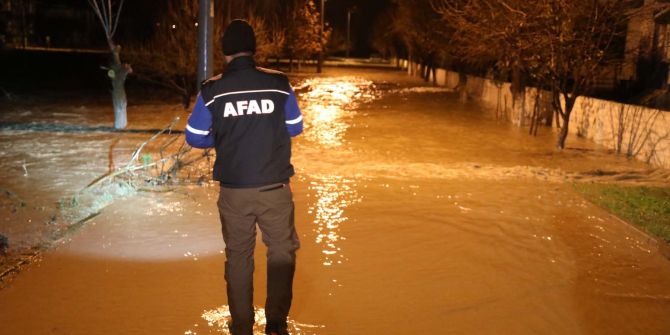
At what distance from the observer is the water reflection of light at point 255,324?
4.35 m

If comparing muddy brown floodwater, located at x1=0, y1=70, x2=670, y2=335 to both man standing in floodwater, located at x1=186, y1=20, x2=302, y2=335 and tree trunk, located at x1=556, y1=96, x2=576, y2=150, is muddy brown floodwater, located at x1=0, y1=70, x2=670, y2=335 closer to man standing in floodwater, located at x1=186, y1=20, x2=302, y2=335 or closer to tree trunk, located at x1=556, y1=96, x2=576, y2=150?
man standing in floodwater, located at x1=186, y1=20, x2=302, y2=335

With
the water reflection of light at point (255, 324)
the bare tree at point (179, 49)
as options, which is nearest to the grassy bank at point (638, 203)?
the water reflection of light at point (255, 324)

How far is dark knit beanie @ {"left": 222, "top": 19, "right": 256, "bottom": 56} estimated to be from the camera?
3.87m

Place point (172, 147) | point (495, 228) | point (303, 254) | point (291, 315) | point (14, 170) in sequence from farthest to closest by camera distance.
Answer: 1. point (172, 147)
2. point (14, 170)
3. point (495, 228)
4. point (303, 254)
5. point (291, 315)

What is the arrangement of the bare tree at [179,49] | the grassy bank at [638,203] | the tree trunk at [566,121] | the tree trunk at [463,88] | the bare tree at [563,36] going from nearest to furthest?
the grassy bank at [638,203]
the bare tree at [563,36]
the tree trunk at [566,121]
the bare tree at [179,49]
the tree trunk at [463,88]

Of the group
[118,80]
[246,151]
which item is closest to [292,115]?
[246,151]

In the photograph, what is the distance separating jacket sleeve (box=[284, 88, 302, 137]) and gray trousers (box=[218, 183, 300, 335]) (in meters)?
0.36

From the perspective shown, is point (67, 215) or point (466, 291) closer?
point (466, 291)

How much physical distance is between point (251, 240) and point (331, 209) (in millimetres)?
3980

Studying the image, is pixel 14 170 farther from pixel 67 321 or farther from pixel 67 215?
pixel 67 321

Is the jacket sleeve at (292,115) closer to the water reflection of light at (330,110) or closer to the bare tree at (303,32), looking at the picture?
the water reflection of light at (330,110)

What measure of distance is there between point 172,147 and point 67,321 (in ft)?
26.8

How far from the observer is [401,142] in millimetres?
13922

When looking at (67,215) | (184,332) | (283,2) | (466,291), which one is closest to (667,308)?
(466,291)
